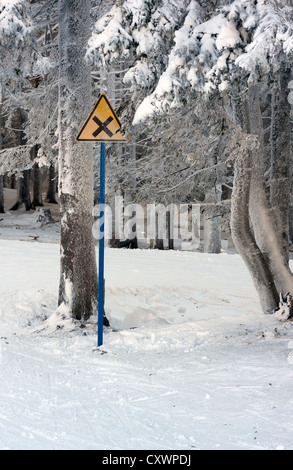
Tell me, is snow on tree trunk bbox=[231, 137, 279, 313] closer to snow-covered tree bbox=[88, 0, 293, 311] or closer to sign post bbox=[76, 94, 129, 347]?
snow-covered tree bbox=[88, 0, 293, 311]

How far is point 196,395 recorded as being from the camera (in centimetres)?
541

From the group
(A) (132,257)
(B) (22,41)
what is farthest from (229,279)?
(B) (22,41)

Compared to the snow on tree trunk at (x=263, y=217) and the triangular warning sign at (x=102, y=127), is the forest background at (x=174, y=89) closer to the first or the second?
the snow on tree trunk at (x=263, y=217)

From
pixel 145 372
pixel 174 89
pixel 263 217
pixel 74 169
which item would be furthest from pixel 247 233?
pixel 145 372

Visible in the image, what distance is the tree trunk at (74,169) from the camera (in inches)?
351

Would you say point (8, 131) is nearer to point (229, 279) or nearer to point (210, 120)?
point (229, 279)

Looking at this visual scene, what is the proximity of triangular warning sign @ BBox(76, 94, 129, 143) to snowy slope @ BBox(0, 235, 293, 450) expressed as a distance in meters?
2.92

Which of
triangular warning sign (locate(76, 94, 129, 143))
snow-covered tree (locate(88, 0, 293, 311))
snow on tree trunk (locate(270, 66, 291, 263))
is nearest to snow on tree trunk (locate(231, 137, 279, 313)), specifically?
snow-covered tree (locate(88, 0, 293, 311))

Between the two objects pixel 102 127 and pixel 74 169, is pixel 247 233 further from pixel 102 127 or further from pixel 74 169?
pixel 102 127

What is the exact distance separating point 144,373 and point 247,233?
3.83 m

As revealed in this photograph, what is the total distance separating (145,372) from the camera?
21.0 feet

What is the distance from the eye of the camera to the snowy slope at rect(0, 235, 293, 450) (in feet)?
14.5

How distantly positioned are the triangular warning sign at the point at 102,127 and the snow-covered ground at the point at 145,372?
9.57ft

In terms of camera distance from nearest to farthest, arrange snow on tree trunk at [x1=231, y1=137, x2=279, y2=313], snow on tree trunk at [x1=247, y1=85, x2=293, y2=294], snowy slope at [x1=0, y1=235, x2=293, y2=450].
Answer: snowy slope at [x1=0, y1=235, x2=293, y2=450]
snow on tree trunk at [x1=231, y1=137, x2=279, y2=313]
snow on tree trunk at [x1=247, y1=85, x2=293, y2=294]
